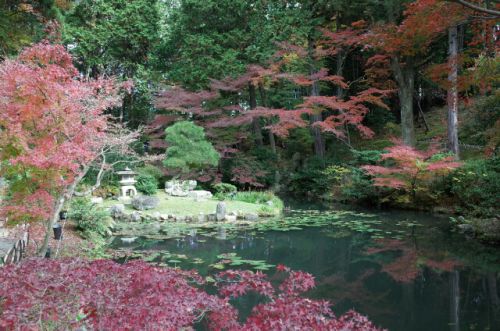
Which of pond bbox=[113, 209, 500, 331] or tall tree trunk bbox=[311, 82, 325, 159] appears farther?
tall tree trunk bbox=[311, 82, 325, 159]

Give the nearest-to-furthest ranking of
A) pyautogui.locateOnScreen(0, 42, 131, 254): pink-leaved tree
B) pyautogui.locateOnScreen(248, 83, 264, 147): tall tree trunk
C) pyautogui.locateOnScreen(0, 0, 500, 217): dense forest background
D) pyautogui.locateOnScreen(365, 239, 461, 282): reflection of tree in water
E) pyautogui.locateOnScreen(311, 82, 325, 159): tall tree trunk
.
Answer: pyautogui.locateOnScreen(0, 42, 131, 254): pink-leaved tree
pyautogui.locateOnScreen(365, 239, 461, 282): reflection of tree in water
pyautogui.locateOnScreen(0, 0, 500, 217): dense forest background
pyautogui.locateOnScreen(311, 82, 325, 159): tall tree trunk
pyautogui.locateOnScreen(248, 83, 264, 147): tall tree trunk

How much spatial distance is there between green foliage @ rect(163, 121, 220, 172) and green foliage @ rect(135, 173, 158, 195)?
73cm

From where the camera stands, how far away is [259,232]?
8578 millimetres

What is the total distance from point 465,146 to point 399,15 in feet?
15.4

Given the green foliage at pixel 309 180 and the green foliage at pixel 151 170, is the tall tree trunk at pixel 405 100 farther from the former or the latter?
the green foliage at pixel 151 170

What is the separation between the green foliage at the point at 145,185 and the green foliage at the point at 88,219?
12.0 ft

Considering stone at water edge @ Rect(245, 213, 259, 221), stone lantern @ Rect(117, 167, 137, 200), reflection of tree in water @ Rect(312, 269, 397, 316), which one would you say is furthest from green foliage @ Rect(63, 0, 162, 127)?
reflection of tree in water @ Rect(312, 269, 397, 316)

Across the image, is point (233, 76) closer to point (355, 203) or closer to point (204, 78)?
point (204, 78)

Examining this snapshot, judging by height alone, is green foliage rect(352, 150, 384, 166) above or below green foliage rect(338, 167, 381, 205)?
above

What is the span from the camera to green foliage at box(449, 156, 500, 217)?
7.96 m

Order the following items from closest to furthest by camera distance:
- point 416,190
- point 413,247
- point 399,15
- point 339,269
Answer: point 339,269, point 413,247, point 416,190, point 399,15

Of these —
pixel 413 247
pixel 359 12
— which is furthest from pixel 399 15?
pixel 413 247

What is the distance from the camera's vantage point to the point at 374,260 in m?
6.30

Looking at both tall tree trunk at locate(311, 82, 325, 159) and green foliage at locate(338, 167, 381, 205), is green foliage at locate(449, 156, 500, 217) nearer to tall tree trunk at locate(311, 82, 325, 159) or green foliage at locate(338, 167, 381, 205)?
green foliage at locate(338, 167, 381, 205)
